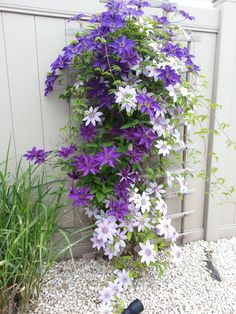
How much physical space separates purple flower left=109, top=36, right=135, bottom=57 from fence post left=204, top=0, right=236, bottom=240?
80 centimetres

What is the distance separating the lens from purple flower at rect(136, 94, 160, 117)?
1.13 metres

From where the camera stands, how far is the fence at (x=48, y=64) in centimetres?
132

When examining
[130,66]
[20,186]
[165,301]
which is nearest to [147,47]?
[130,66]

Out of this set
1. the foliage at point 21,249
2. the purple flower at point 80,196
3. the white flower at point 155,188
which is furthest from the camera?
the white flower at point 155,188

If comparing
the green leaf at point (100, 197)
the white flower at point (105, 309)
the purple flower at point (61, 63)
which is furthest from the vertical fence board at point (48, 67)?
the white flower at point (105, 309)

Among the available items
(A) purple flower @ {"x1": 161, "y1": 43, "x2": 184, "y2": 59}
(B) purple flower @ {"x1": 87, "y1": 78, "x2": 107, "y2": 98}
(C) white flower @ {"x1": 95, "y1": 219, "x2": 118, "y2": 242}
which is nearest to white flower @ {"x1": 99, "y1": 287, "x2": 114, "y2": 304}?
(C) white flower @ {"x1": 95, "y1": 219, "x2": 118, "y2": 242}

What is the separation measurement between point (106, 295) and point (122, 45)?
1.23m

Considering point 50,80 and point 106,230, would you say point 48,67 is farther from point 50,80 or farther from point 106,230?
point 106,230

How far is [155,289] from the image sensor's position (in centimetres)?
143

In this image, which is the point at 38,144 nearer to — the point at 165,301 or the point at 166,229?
the point at 166,229

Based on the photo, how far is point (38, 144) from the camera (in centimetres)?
148

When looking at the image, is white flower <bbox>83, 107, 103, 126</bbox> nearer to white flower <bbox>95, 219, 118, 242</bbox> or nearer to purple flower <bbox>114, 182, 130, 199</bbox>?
purple flower <bbox>114, 182, 130, 199</bbox>

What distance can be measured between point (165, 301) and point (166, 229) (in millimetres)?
381

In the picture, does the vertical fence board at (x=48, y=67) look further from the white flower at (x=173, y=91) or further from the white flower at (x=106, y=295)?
the white flower at (x=106, y=295)
